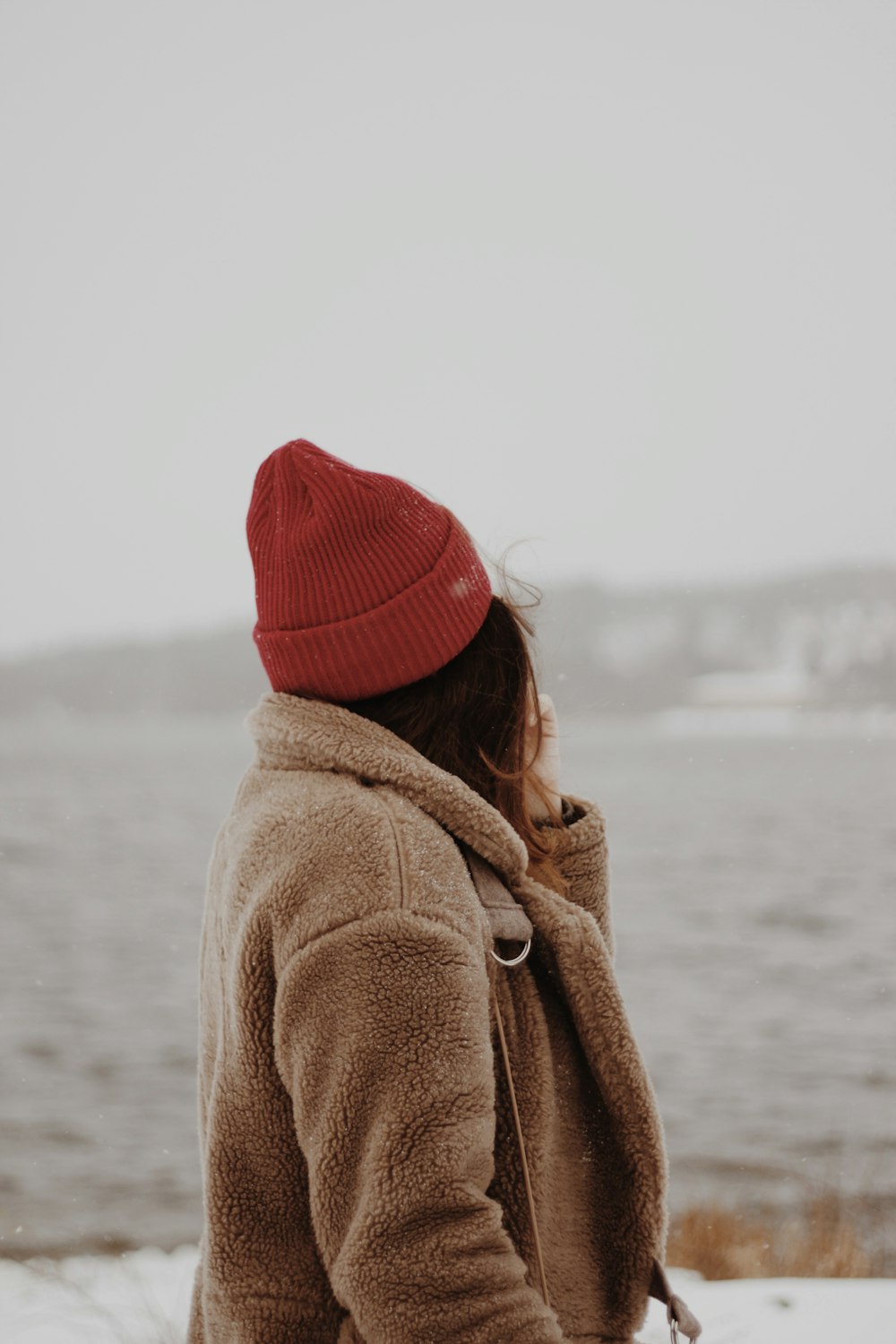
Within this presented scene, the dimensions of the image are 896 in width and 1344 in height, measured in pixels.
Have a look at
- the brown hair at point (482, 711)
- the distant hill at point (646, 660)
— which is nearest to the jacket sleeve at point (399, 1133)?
the brown hair at point (482, 711)

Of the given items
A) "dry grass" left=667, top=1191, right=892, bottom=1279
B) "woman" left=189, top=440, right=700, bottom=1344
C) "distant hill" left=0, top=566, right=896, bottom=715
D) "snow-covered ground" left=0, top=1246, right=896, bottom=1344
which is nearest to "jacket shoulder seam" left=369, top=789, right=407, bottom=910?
"woman" left=189, top=440, right=700, bottom=1344

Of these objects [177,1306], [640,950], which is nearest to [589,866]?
[177,1306]

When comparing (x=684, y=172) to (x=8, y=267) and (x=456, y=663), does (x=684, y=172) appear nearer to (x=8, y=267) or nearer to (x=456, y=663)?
(x=8, y=267)

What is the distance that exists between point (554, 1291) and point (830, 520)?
36.4 metres

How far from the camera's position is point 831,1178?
3.29 metres

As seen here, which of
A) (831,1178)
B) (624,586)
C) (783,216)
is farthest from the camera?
(783,216)

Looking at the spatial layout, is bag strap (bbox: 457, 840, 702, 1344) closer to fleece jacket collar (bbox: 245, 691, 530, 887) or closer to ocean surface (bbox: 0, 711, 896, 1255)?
fleece jacket collar (bbox: 245, 691, 530, 887)

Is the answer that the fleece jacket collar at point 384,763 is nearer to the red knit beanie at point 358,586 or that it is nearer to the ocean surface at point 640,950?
the red knit beanie at point 358,586

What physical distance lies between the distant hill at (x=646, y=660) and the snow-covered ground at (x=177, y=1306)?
5.70 m

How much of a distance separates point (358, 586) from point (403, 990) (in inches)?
11.0

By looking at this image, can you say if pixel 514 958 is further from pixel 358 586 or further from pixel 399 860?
pixel 358 586

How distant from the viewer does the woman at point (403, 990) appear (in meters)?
0.61

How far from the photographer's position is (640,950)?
14906mm

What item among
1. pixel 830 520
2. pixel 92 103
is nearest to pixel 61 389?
pixel 92 103
